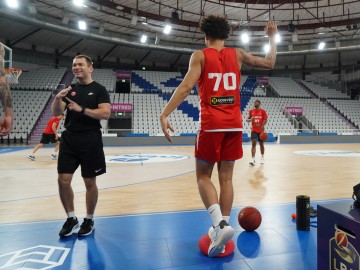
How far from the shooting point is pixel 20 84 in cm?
2036

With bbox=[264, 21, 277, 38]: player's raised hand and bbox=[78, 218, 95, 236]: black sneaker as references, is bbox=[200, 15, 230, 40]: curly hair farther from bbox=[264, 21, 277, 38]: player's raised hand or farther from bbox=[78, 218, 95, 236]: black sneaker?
bbox=[78, 218, 95, 236]: black sneaker

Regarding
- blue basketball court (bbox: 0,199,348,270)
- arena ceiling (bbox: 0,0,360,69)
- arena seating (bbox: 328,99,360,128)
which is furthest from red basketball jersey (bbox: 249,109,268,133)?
arena seating (bbox: 328,99,360,128)

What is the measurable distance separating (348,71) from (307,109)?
9.13 metres

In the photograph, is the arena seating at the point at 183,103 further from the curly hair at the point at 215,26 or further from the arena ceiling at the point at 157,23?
the curly hair at the point at 215,26

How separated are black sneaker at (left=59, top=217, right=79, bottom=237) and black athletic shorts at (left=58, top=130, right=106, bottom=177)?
455mm

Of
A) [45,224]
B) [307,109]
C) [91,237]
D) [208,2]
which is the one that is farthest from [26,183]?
[307,109]

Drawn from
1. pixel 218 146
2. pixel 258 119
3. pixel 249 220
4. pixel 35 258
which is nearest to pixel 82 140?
pixel 35 258

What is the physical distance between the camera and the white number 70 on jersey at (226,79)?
2.17 metres

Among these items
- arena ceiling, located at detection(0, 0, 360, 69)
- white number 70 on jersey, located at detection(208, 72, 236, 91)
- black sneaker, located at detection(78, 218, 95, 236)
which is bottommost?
black sneaker, located at detection(78, 218, 95, 236)

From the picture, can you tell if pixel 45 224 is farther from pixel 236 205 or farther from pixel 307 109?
pixel 307 109

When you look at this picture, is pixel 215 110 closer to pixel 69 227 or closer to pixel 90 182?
pixel 90 182

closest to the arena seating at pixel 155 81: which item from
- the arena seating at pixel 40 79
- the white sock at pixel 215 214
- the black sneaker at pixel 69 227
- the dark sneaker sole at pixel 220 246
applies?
the arena seating at pixel 40 79

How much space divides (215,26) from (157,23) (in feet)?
62.6

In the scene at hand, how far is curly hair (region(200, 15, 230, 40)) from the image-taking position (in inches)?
88.7
